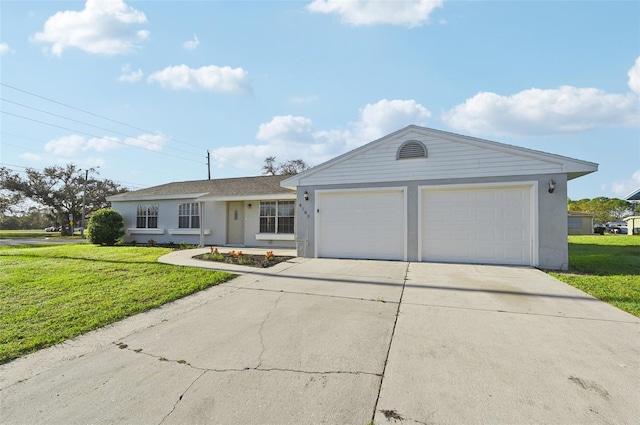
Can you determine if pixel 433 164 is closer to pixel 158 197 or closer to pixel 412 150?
pixel 412 150

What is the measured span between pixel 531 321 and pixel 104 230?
18061 millimetres

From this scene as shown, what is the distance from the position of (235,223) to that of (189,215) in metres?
2.86

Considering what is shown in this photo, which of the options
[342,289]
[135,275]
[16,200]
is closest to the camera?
[342,289]

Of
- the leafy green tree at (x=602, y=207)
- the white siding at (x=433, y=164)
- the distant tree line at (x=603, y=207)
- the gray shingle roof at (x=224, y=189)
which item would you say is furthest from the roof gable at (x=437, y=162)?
the leafy green tree at (x=602, y=207)

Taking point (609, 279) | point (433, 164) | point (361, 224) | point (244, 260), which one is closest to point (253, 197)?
point (244, 260)

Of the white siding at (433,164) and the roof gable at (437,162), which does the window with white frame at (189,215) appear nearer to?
the roof gable at (437,162)

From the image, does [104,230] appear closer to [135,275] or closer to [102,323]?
[135,275]

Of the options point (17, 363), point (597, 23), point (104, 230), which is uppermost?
point (597, 23)

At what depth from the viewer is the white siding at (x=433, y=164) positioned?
28.7 ft

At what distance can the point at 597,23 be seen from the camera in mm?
8469

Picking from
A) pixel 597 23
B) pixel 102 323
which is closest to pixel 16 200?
pixel 102 323

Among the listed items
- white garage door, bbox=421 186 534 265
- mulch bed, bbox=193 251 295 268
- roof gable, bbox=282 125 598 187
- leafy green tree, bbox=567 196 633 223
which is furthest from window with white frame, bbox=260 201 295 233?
leafy green tree, bbox=567 196 633 223

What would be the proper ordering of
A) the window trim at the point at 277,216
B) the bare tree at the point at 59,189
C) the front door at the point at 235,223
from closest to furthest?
the window trim at the point at 277,216 < the front door at the point at 235,223 < the bare tree at the point at 59,189

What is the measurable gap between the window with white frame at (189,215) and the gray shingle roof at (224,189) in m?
0.72
